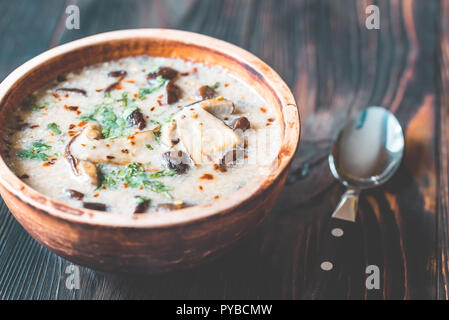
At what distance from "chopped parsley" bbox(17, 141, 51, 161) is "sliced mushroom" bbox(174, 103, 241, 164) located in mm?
421

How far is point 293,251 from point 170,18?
5.20 ft

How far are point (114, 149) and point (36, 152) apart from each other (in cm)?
25

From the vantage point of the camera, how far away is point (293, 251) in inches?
76.6

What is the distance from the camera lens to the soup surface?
165 centimetres

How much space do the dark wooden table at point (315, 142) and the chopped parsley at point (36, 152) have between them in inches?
13.3

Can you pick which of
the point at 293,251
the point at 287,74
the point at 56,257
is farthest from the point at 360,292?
the point at 287,74

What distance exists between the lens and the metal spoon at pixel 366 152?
2.20 m

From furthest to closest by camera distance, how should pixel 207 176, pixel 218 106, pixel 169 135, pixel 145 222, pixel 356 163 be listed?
pixel 356 163
pixel 218 106
pixel 169 135
pixel 207 176
pixel 145 222

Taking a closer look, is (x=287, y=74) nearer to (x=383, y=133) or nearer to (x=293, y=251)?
(x=383, y=133)

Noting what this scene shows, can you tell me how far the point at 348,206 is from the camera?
2113 mm

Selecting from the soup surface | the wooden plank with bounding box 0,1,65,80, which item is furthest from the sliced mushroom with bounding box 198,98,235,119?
the wooden plank with bounding box 0,1,65,80

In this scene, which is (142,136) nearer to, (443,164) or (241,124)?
(241,124)

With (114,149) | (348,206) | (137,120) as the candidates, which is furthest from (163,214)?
(348,206)

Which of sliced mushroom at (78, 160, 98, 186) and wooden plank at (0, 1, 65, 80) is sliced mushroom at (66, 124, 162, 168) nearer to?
sliced mushroom at (78, 160, 98, 186)
